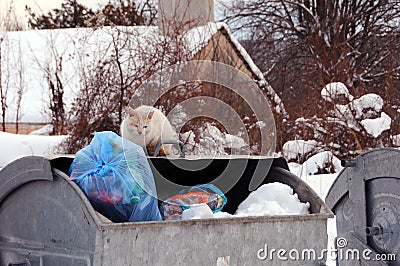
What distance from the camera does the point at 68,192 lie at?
2893 mm

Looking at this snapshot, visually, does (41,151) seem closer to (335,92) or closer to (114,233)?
(335,92)

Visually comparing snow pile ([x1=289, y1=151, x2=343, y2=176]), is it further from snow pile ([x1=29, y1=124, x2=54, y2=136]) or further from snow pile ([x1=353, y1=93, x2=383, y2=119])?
snow pile ([x1=29, y1=124, x2=54, y2=136])

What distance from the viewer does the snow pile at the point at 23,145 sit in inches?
337

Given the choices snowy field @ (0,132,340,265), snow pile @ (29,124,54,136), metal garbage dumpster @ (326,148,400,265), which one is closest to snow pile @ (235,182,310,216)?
metal garbage dumpster @ (326,148,400,265)

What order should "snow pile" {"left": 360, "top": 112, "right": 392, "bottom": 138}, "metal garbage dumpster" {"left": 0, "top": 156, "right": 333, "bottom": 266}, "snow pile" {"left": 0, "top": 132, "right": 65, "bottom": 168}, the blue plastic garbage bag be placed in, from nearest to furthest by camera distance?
1. "metal garbage dumpster" {"left": 0, "top": 156, "right": 333, "bottom": 266}
2. the blue plastic garbage bag
3. "snow pile" {"left": 0, "top": 132, "right": 65, "bottom": 168}
4. "snow pile" {"left": 360, "top": 112, "right": 392, "bottom": 138}

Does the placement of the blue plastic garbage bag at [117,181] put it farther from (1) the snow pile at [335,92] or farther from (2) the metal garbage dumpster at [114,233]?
(1) the snow pile at [335,92]

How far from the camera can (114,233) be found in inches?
106

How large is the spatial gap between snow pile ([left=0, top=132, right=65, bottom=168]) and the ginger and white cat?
4.05m

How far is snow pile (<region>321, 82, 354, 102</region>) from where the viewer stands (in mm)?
9922

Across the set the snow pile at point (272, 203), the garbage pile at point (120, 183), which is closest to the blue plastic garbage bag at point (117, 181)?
the garbage pile at point (120, 183)

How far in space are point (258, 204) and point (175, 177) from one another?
1.69 feet

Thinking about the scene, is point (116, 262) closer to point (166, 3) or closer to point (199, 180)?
point (199, 180)

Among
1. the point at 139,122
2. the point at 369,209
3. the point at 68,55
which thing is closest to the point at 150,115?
the point at 139,122

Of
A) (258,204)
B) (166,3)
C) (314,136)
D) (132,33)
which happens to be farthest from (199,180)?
(166,3)
